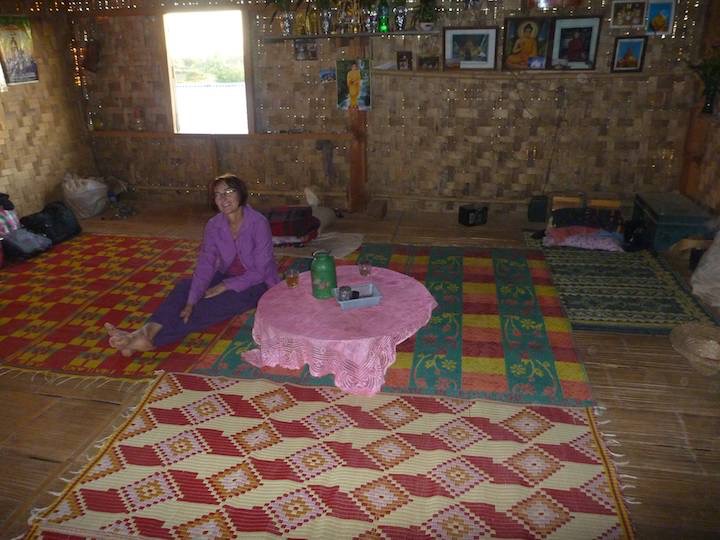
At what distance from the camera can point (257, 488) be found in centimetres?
288

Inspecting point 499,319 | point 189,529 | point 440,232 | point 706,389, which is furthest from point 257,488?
point 440,232

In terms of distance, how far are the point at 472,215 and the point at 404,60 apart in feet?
7.01

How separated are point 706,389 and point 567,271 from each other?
206 cm

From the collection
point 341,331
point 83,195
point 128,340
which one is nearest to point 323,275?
point 341,331

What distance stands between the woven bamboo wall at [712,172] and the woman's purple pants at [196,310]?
4.79 meters

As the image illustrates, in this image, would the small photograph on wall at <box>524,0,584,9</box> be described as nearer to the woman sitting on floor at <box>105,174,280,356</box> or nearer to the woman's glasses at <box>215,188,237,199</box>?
the woman sitting on floor at <box>105,174,280,356</box>

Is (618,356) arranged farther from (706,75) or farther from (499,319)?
(706,75)

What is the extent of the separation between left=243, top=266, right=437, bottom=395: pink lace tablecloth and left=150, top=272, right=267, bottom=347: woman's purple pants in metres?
0.54

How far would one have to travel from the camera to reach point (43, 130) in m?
7.59

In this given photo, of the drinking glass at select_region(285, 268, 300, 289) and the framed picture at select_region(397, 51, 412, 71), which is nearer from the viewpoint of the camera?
the drinking glass at select_region(285, 268, 300, 289)

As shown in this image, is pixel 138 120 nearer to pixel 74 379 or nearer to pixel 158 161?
pixel 158 161

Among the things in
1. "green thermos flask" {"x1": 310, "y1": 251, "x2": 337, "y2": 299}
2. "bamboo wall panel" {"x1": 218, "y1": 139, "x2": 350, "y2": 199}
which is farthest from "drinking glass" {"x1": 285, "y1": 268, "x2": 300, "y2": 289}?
"bamboo wall panel" {"x1": 218, "y1": 139, "x2": 350, "y2": 199}

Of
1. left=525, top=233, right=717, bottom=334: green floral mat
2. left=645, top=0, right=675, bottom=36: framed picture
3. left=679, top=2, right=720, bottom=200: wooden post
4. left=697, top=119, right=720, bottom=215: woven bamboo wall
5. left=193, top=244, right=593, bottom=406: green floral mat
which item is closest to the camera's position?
left=193, top=244, right=593, bottom=406: green floral mat

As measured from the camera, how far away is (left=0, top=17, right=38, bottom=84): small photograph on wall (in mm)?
6855
